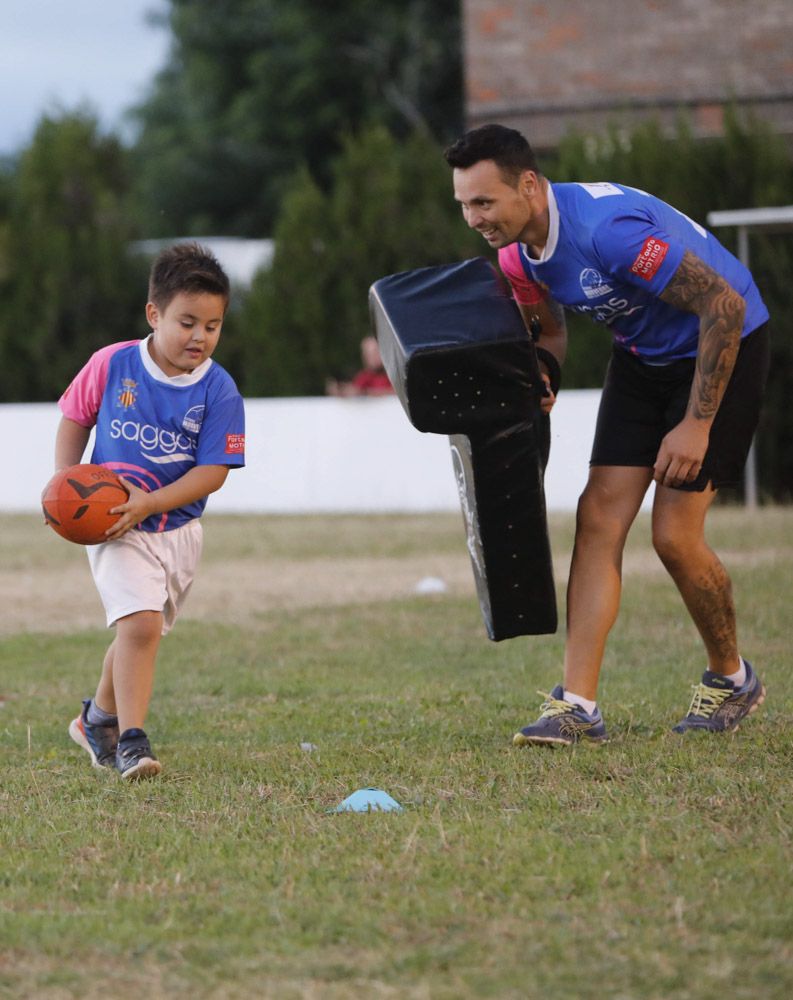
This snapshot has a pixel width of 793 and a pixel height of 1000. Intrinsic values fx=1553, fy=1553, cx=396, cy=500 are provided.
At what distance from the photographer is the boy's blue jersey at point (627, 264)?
4.68m

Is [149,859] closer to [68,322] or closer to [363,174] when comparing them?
[363,174]

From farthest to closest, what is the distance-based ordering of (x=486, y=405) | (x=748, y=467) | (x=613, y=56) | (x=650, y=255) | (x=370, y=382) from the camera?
(x=613, y=56)
(x=370, y=382)
(x=748, y=467)
(x=486, y=405)
(x=650, y=255)

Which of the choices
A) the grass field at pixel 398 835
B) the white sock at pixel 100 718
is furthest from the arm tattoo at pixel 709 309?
the white sock at pixel 100 718

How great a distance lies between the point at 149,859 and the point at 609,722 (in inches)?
85.9

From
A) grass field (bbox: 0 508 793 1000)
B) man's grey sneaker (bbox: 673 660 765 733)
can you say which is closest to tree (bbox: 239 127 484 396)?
grass field (bbox: 0 508 793 1000)

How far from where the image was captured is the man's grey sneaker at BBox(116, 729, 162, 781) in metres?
4.70

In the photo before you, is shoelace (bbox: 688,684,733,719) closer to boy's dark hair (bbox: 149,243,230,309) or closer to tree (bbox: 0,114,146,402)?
boy's dark hair (bbox: 149,243,230,309)

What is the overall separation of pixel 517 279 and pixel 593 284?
1.11 feet

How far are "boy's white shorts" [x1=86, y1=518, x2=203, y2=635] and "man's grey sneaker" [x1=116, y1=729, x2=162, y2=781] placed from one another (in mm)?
364

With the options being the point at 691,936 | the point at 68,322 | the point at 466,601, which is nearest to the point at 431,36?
the point at 68,322

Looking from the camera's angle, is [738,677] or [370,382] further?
[370,382]

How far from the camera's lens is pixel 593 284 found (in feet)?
15.7

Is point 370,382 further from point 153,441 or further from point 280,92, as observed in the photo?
point 280,92

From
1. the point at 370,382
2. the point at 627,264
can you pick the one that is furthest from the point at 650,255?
the point at 370,382
